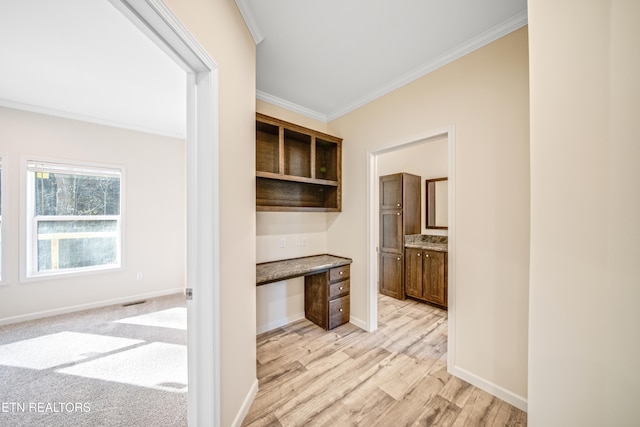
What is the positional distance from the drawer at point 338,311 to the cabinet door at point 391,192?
1.68m

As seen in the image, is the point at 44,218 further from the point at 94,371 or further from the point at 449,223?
the point at 449,223

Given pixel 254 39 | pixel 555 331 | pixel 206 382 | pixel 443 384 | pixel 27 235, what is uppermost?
pixel 254 39

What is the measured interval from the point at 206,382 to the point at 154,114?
345 cm

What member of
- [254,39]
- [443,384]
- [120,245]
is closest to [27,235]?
[120,245]

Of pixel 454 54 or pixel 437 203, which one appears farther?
pixel 437 203

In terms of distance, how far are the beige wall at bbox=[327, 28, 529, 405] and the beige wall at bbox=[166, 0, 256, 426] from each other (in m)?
1.65

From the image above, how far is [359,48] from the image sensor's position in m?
1.87

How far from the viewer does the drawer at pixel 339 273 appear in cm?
263

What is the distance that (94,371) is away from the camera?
189cm

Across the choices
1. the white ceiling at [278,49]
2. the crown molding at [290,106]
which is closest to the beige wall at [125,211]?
the white ceiling at [278,49]

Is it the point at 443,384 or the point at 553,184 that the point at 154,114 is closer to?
the point at 553,184

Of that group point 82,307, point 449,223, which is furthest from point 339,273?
point 82,307

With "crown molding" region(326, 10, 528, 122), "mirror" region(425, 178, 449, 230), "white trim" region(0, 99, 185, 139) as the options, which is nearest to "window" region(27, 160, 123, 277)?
"white trim" region(0, 99, 185, 139)

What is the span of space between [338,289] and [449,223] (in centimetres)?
147
